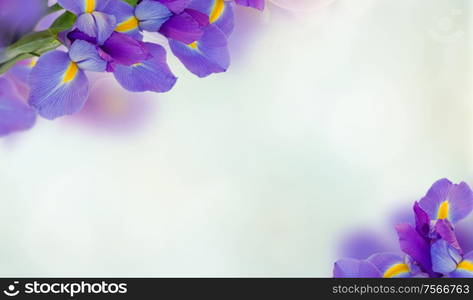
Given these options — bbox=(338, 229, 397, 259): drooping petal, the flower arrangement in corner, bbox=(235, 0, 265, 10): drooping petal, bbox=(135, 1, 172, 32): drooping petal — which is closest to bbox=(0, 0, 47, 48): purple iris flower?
the flower arrangement in corner

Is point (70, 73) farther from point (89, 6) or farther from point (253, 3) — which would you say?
point (253, 3)

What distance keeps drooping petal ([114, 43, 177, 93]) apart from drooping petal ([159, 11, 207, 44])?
0.02m

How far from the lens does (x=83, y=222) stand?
33.3 inches

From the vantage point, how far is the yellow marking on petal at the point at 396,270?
0.87 m

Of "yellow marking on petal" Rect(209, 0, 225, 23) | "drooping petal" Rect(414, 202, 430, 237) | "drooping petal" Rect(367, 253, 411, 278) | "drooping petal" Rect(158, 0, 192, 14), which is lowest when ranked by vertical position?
"drooping petal" Rect(367, 253, 411, 278)

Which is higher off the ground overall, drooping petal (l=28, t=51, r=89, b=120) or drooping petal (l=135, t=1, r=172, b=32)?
drooping petal (l=135, t=1, r=172, b=32)

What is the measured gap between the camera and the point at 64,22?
24.9 inches

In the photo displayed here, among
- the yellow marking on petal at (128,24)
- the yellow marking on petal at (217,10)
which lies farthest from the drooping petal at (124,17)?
the yellow marking on petal at (217,10)

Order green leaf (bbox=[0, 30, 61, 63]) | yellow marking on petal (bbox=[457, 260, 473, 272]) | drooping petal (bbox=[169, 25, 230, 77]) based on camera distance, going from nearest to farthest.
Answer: green leaf (bbox=[0, 30, 61, 63])
drooping petal (bbox=[169, 25, 230, 77])
yellow marking on petal (bbox=[457, 260, 473, 272])

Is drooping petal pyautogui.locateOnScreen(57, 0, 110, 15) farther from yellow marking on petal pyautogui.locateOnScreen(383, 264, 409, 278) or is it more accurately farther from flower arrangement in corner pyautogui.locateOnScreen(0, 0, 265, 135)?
yellow marking on petal pyautogui.locateOnScreen(383, 264, 409, 278)

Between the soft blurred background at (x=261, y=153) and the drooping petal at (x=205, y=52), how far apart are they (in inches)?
2.4

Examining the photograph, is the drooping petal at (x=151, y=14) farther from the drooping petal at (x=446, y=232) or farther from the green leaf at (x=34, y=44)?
the drooping petal at (x=446, y=232)

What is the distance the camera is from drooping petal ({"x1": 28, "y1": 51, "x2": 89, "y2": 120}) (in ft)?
2.07

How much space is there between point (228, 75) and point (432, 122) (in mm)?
312
